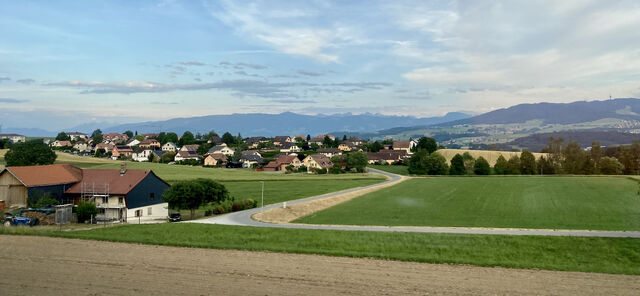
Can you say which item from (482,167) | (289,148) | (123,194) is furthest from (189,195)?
(289,148)

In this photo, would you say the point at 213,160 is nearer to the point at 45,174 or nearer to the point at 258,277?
the point at 45,174

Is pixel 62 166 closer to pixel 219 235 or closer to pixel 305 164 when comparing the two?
pixel 219 235

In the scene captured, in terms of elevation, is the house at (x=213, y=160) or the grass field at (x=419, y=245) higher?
the house at (x=213, y=160)

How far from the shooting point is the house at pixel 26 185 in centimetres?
5088

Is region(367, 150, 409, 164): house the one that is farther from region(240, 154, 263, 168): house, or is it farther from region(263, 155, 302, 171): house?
region(240, 154, 263, 168): house

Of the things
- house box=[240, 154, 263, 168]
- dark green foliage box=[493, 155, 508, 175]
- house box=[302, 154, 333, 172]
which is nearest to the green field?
dark green foliage box=[493, 155, 508, 175]

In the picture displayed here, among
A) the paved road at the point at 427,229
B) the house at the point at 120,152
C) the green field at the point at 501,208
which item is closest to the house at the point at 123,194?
the paved road at the point at 427,229

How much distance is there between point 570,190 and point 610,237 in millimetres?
45493

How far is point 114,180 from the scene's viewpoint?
178 ft

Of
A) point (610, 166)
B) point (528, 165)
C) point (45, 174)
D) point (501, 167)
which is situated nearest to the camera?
point (45, 174)

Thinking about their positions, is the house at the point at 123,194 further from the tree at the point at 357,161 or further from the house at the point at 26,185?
the tree at the point at 357,161

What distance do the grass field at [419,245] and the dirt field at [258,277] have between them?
5.22ft

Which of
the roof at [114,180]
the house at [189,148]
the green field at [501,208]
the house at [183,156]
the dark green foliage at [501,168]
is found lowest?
the green field at [501,208]

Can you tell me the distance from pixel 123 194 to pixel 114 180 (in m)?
4.19
